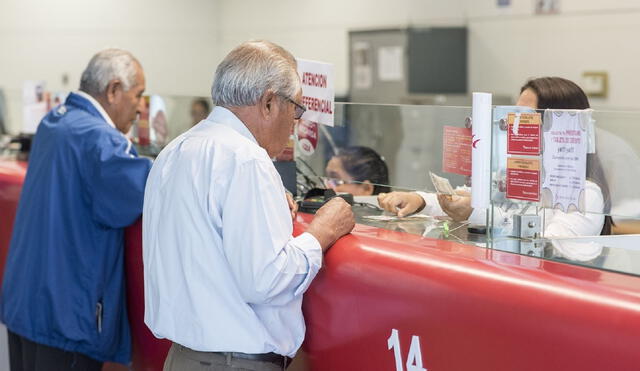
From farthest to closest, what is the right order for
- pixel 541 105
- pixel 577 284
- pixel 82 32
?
pixel 82 32
pixel 541 105
pixel 577 284

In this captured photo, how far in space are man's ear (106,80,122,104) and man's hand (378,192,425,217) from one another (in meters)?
1.10

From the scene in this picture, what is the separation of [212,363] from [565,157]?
91cm

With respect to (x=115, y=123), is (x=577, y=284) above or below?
below

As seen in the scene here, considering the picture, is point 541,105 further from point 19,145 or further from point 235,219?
point 19,145

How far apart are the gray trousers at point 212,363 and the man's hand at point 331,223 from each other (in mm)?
305

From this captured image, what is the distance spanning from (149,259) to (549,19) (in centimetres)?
533

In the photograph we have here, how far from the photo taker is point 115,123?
3227 mm

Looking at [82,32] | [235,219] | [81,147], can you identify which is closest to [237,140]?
[235,219]

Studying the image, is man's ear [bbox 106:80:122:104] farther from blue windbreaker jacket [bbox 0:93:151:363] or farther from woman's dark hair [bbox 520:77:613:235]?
woman's dark hair [bbox 520:77:613:235]

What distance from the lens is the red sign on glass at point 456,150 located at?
2.23 m

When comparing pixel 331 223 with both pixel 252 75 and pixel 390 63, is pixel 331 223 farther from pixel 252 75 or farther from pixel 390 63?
pixel 390 63

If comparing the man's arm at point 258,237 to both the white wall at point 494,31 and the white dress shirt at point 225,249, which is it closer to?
the white dress shirt at point 225,249

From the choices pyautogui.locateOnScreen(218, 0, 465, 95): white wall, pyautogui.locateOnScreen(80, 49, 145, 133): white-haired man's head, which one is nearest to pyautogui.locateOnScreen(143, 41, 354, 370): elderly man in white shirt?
pyautogui.locateOnScreen(80, 49, 145, 133): white-haired man's head

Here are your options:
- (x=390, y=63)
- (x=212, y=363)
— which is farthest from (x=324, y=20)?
(x=212, y=363)
